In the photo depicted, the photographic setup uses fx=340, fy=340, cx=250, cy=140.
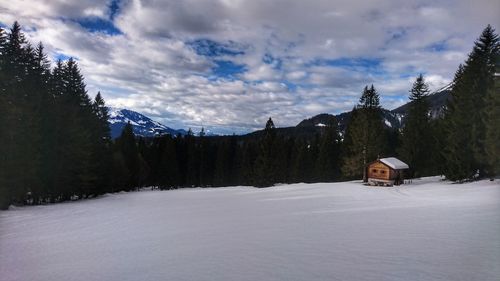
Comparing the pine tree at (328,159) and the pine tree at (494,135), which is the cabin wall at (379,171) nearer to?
the pine tree at (494,135)

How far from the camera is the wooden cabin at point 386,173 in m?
43.3

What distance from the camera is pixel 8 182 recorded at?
2741cm

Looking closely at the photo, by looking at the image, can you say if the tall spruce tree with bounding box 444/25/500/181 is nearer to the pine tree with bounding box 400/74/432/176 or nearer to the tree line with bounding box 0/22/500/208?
the tree line with bounding box 0/22/500/208

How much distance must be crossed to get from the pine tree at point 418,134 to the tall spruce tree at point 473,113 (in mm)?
14596

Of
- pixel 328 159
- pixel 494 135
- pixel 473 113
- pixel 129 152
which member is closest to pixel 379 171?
pixel 473 113

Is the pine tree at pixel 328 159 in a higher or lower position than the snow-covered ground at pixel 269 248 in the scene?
higher

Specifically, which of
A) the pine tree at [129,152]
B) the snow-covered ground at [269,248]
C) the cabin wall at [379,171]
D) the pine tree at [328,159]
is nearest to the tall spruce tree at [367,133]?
the cabin wall at [379,171]

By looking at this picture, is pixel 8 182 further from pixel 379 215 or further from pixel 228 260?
pixel 379 215

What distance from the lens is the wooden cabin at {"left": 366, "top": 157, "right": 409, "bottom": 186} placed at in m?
43.3

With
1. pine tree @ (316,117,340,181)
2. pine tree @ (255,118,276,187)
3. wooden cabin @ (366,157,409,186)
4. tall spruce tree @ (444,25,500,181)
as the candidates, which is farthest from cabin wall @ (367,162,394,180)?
pine tree @ (316,117,340,181)

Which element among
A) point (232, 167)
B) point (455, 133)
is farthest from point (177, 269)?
point (232, 167)

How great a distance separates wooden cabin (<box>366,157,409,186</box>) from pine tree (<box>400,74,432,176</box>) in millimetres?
9326

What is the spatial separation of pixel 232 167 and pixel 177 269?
89.6 metres

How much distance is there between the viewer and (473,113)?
3556cm
